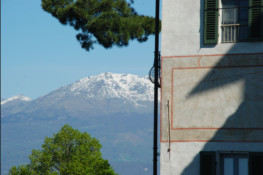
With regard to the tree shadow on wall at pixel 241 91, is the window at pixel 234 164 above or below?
below

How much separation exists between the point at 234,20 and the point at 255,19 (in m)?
0.72

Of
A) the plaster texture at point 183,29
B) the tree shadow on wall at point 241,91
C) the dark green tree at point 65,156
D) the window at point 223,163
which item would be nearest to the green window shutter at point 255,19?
the tree shadow on wall at point 241,91

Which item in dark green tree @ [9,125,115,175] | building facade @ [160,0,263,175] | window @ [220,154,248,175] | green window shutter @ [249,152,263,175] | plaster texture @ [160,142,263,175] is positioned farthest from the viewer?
dark green tree @ [9,125,115,175]

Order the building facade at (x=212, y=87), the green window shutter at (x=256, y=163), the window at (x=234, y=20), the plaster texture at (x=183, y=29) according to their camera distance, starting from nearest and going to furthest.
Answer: the green window shutter at (x=256, y=163), the building facade at (x=212, y=87), the window at (x=234, y=20), the plaster texture at (x=183, y=29)

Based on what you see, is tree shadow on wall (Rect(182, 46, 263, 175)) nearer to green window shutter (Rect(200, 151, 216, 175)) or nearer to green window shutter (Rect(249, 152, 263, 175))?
green window shutter (Rect(200, 151, 216, 175))

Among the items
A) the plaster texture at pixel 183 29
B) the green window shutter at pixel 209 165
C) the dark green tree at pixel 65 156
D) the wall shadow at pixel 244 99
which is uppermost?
the plaster texture at pixel 183 29

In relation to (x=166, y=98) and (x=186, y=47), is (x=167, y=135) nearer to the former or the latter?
(x=166, y=98)

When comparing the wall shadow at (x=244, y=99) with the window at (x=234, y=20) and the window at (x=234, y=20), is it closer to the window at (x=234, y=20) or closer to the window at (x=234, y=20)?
the window at (x=234, y=20)

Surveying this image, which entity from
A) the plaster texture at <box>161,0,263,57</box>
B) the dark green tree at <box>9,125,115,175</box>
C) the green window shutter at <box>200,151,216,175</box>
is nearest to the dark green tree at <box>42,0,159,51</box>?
the plaster texture at <box>161,0,263,57</box>

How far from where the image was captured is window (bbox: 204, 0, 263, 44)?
1953 centimetres

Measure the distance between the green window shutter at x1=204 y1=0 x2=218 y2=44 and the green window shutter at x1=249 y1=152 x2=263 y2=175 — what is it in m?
3.81

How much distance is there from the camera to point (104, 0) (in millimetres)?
24234

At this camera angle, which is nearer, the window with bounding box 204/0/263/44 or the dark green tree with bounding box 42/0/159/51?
the window with bounding box 204/0/263/44

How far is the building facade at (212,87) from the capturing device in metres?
19.1
